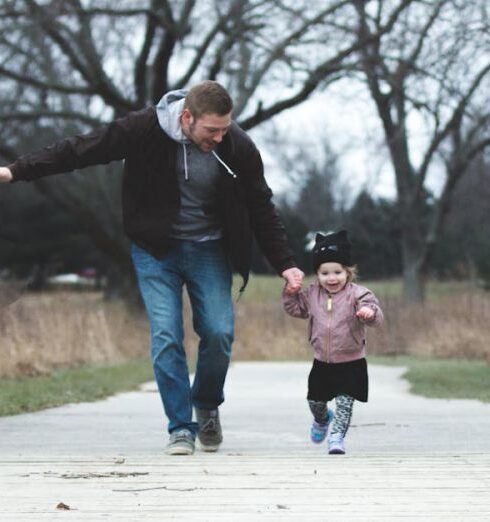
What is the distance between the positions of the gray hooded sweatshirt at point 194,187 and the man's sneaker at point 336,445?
118 centimetres

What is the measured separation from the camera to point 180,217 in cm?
609

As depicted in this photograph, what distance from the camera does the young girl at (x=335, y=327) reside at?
20.4 feet

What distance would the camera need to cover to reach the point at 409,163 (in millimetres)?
33312

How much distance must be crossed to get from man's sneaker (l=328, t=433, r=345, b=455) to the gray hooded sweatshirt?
118 cm

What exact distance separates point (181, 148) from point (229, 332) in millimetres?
964

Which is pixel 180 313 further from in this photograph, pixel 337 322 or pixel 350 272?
pixel 350 272

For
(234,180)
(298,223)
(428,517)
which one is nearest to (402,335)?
(234,180)

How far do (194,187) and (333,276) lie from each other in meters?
0.87

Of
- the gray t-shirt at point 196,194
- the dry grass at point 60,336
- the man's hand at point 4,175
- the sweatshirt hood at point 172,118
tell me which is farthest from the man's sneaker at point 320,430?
the dry grass at point 60,336

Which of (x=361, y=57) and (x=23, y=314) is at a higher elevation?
(x=361, y=57)

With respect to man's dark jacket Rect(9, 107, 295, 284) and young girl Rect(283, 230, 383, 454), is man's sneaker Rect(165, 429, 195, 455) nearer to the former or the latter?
young girl Rect(283, 230, 383, 454)

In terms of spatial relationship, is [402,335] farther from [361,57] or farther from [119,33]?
[119,33]

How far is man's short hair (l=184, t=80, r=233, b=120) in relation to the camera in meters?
5.71

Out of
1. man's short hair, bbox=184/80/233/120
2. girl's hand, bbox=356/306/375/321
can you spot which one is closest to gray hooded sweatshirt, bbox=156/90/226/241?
man's short hair, bbox=184/80/233/120
